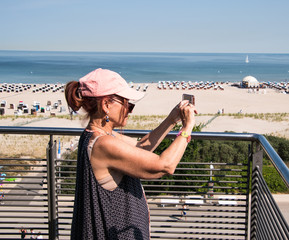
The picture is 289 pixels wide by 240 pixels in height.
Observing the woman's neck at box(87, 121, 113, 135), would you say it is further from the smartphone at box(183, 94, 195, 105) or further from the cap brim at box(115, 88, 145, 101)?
the smartphone at box(183, 94, 195, 105)

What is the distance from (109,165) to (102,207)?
0.23 m

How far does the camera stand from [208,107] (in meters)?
44.4

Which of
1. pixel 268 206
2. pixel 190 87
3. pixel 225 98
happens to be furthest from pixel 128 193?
pixel 190 87

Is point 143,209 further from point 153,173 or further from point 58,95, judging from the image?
point 58,95

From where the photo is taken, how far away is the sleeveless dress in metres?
1.82

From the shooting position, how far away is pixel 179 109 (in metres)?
2.21

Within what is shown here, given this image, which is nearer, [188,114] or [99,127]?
[99,127]

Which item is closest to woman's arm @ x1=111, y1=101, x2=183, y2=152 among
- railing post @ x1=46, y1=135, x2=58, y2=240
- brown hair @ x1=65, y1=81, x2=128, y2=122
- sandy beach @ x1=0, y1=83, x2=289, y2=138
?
brown hair @ x1=65, y1=81, x2=128, y2=122

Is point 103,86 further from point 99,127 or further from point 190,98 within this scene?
point 190,98

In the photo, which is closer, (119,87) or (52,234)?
(119,87)

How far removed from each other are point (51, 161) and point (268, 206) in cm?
173

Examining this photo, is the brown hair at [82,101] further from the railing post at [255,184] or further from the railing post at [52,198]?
the railing post at [255,184]

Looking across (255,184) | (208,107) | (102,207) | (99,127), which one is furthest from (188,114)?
(208,107)

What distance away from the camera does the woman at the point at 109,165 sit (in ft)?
5.72
